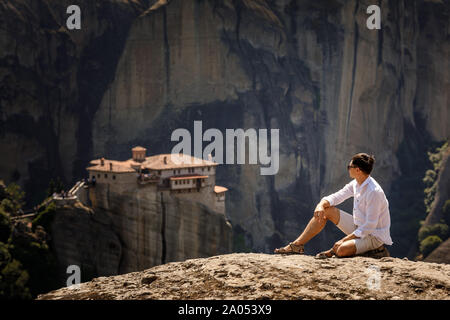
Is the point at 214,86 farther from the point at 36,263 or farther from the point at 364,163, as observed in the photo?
the point at 364,163

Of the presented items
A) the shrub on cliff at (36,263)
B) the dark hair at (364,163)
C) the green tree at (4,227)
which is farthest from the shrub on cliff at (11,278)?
the dark hair at (364,163)

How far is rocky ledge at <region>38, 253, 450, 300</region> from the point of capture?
894 cm

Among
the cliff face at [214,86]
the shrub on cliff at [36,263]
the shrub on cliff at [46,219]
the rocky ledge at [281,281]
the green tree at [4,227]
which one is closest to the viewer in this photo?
the rocky ledge at [281,281]

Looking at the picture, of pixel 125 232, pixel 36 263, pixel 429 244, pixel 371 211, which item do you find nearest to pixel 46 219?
pixel 36 263

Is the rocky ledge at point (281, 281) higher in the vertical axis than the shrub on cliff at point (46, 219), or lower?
higher

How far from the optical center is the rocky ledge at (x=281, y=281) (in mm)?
8938

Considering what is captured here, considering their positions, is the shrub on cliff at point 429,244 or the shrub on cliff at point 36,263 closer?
the shrub on cliff at point 36,263

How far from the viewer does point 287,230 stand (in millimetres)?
71000

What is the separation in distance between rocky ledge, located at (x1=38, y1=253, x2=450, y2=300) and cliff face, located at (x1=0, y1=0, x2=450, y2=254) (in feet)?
177

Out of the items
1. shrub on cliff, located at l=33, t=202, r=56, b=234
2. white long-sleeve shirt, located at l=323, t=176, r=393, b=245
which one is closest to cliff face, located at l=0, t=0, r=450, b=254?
shrub on cliff, located at l=33, t=202, r=56, b=234

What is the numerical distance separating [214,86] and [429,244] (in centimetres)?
2845

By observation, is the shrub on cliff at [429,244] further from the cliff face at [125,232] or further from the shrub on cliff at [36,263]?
the shrub on cliff at [36,263]

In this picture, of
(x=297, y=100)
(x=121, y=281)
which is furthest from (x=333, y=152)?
(x=121, y=281)

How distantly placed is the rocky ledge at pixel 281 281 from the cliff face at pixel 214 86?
53.8m
